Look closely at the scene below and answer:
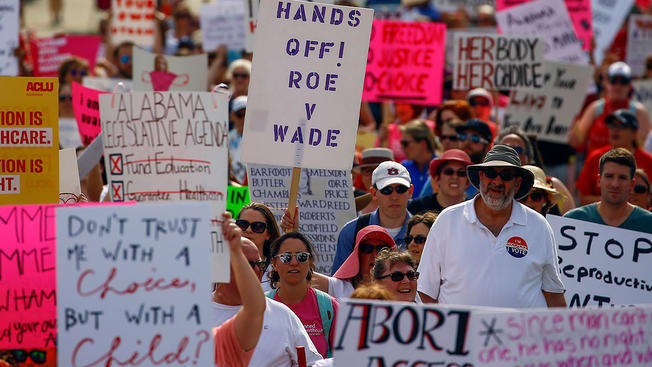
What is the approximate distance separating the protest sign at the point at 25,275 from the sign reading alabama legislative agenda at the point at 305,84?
192 cm

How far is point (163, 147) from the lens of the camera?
5461 mm

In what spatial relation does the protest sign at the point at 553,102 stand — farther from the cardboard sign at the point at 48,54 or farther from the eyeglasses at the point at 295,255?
the eyeglasses at the point at 295,255

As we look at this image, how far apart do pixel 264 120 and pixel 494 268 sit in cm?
166

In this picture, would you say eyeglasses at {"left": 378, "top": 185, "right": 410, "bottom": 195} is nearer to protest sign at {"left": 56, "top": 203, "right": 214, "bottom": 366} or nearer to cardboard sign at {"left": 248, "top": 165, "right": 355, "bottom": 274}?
cardboard sign at {"left": 248, "top": 165, "right": 355, "bottom": 274}

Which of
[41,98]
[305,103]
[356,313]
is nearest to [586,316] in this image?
[356,313]

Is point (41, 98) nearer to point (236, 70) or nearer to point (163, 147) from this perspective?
point (163, 147)

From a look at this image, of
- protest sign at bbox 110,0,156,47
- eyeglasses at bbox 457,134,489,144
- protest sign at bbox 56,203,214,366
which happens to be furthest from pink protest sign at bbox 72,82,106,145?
protest sign at bbox 110,0,156,47

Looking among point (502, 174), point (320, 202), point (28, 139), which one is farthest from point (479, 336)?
point (320, 202)

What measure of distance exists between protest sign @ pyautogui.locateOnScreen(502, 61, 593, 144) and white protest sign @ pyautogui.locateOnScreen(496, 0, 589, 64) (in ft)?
4.04

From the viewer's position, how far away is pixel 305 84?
6.77 m

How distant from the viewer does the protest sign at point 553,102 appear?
11.6 metres

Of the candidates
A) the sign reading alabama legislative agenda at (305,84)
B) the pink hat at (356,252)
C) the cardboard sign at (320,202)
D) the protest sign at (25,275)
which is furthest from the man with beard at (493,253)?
the protest sign at (25,275)

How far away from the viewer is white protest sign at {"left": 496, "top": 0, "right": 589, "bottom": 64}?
12.7 meters

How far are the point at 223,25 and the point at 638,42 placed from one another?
5651 millimetres
